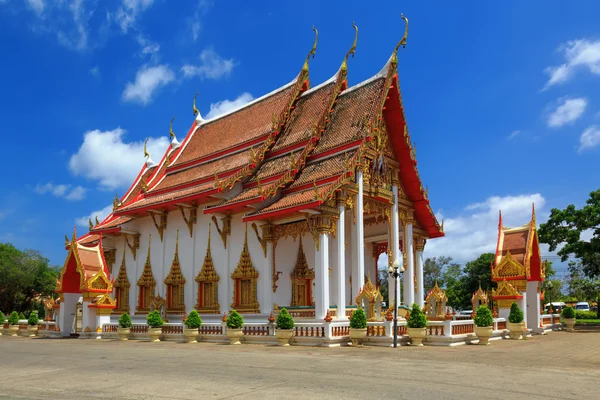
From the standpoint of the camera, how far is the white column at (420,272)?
2052 centimetres

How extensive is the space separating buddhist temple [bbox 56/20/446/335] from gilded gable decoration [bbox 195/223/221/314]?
4cm

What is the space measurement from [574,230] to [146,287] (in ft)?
66.6

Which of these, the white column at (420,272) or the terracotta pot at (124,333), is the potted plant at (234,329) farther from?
the white column at (420,272)

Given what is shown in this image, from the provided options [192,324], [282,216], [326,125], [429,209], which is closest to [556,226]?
[429,209]

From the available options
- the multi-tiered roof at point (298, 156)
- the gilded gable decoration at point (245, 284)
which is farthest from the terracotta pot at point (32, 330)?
A: the gilded gable decoration at point (245, 284)

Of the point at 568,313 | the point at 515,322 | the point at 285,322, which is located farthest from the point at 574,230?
the point at 285,322

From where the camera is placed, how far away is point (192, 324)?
16.8 meters

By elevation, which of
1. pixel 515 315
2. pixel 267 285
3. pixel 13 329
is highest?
pixel 267 285

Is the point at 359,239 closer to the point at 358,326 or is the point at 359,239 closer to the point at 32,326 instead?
the point at 358,326

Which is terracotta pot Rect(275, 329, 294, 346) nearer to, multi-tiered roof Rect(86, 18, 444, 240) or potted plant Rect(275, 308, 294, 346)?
potted plant Rect(275, 308, 294, 346)

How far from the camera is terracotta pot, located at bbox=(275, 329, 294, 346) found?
48.6 ft

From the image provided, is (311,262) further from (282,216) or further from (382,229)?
(382,229)

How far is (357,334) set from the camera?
561 inches

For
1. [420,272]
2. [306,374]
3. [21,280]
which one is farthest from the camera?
[21,280]
